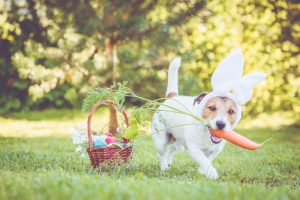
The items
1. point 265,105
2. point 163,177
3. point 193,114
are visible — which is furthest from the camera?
point 265,105

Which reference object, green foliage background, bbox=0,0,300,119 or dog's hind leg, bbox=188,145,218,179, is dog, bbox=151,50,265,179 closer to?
dog's hind leg, bbox=188,145,218,179

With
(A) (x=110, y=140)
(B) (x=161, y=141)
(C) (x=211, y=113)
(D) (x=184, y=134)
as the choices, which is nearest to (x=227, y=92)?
(C) (x=211, y=113)

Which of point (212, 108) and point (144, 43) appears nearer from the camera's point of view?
point (212, 108)

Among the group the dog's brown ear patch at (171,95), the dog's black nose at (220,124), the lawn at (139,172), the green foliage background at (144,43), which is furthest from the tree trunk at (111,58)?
the dog's black nose at (220,124)

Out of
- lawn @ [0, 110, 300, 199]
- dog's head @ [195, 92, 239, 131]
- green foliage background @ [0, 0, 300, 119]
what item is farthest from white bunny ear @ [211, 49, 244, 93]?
green foliage background @ [0, 0, 300, 119]

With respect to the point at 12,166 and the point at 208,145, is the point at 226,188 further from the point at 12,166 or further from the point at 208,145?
the point at 12,166

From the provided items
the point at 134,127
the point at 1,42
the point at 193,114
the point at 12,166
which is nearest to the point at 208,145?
the point at 193,114

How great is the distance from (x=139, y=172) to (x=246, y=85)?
126 centimetres

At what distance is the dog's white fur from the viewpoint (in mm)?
4316

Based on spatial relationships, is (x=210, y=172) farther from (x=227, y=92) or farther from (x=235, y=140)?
(x=227, y=92)

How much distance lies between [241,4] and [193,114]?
5.69 meters

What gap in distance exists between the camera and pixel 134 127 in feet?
14.3

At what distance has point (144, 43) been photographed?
8305 mm

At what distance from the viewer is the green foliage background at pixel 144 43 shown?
7.99 m
